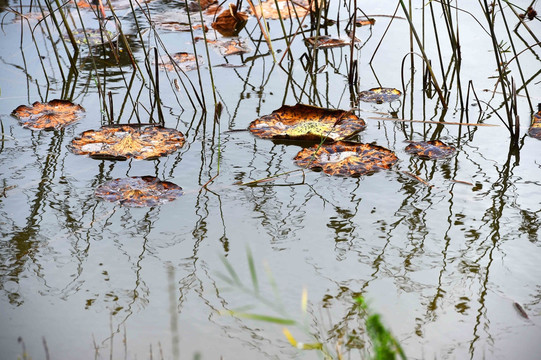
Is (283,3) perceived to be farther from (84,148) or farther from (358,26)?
(84,148)

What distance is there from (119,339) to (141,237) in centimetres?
38

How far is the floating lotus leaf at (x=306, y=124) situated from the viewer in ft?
6.76

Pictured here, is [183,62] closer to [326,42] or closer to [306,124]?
[326,42]

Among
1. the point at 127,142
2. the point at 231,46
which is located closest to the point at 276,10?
the point at 231,46

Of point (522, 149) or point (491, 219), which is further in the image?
point (522, 149)

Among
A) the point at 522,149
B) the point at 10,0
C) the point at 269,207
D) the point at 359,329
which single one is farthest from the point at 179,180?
the point at 10,0

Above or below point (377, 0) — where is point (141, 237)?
below

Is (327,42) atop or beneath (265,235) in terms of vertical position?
atop

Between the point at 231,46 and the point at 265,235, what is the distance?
5.51 ft

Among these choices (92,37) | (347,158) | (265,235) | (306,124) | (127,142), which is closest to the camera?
(265,235)

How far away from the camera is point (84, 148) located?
199 centimetres

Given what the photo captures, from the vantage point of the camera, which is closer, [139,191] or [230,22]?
[139,191]

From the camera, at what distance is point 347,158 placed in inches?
74.5

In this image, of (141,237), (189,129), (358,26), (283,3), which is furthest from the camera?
(283,3)
